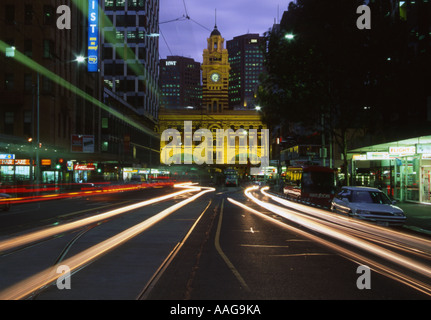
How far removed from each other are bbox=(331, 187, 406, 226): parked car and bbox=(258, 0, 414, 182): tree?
8015 millimetres

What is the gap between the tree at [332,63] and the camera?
73.8 feet

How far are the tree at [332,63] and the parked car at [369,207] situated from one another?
8015 mm

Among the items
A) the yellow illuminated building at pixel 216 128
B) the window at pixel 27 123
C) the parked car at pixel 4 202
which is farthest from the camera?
the yellow illuminated building at pixel 216 128

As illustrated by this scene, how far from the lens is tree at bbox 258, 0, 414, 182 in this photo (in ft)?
73.8

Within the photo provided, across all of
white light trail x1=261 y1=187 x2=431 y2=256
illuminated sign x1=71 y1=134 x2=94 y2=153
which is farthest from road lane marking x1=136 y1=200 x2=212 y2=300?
illuminated sign x1=71 y1=134 x2=94 y2=153

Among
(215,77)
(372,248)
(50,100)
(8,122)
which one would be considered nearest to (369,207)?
(372,248)

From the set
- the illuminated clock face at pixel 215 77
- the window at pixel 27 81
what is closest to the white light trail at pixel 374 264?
the window at pixel 27 81

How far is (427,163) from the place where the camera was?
28344 mm

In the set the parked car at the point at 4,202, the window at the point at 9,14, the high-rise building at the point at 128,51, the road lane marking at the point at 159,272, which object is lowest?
the road lane marking at the point at 159,272

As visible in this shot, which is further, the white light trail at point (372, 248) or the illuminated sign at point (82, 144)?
the illuminated sign at point (82, 144)

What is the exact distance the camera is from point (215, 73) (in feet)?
477

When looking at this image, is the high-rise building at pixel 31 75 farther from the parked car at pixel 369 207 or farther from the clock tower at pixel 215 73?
the clock tower at pixel 215 73

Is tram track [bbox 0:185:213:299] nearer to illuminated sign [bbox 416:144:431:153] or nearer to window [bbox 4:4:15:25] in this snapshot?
illuminated sign [bbox 416:144:431:153]
